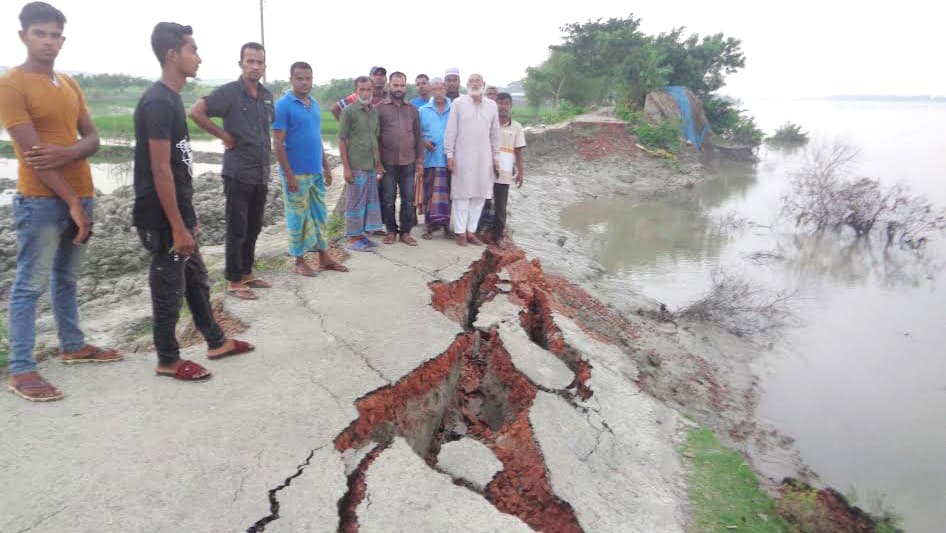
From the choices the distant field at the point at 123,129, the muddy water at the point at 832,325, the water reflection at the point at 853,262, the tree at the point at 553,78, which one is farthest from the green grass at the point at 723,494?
the tree at the point at 553,78

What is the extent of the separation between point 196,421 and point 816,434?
4.91 meters

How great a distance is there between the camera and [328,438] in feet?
8.82

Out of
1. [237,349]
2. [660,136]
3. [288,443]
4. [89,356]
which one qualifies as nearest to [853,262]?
[660,136]

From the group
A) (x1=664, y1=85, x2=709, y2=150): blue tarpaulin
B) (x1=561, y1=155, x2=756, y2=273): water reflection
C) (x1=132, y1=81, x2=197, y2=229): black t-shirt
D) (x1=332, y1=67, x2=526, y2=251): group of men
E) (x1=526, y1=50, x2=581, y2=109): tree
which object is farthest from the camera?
(x1=526, y1=50, x2=581, y2=109): tree

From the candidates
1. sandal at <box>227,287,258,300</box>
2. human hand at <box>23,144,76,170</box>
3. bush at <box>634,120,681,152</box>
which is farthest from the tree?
human hand at <box>23,144,76,170</box>

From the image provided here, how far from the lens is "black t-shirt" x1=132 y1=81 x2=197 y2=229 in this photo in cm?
268

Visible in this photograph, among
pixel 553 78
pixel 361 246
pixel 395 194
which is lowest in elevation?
pixel 361 246

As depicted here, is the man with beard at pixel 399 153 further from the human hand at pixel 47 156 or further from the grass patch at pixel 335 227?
the human hand at pixel 47 156

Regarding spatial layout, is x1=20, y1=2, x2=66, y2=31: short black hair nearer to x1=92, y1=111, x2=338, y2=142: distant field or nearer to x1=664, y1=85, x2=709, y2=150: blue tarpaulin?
x1=92, y1=111, x2=338, y2=142: distant field

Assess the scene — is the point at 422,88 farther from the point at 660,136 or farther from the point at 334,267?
the point at 660,136

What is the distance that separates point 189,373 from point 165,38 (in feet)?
5.25

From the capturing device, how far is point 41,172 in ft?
8.70

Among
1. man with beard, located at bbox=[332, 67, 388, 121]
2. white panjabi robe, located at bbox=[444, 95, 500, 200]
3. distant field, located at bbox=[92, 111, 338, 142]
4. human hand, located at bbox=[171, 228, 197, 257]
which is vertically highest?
man with beard, located at bbox=[332, 67, 388, 121]

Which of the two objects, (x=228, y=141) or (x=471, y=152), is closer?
(x=228, y=141)
